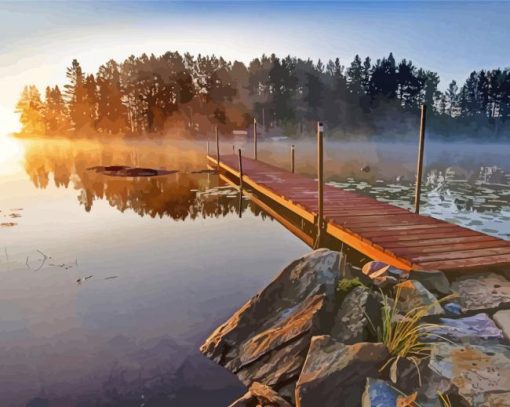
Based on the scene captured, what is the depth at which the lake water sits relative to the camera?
537cm

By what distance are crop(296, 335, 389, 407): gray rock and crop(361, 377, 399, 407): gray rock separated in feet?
0.35

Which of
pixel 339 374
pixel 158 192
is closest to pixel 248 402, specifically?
pixel 339 374

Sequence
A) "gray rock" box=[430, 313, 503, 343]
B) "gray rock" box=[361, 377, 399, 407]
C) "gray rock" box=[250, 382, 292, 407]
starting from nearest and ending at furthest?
"gray rock" box=[361, 377, 399, 407] < "gray rock" box=[250, 382, 292, 407] < "gray rock" box=[430, 313, 503, 343]

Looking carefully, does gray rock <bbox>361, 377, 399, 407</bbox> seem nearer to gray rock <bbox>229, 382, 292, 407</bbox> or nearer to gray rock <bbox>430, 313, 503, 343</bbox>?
gray rock <bbox>229, 382, 292, 407</bbox>

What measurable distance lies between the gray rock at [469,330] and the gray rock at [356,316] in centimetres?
75

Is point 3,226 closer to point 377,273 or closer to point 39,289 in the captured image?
point 39,289

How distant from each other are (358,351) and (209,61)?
275 ft

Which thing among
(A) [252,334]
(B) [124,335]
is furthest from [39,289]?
(A) [252,334]

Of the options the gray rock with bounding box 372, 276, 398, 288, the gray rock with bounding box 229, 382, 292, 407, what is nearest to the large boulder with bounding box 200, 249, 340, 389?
the gray rock with bounding box 229, 382, 292, 407

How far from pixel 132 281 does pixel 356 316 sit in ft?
Result: 18.0

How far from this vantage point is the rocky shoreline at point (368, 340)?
13.1ft

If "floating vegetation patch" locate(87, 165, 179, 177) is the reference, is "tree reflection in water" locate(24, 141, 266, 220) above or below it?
below

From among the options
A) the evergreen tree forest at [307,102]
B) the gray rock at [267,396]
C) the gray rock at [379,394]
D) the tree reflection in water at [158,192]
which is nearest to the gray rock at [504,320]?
the gray rock at [379,394]

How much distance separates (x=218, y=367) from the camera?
559 centimetres
